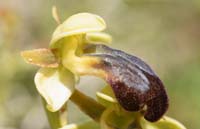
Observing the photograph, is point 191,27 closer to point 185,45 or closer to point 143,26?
point 185,45

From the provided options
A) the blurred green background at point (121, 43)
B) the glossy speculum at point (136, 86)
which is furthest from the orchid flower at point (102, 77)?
the blurred green background at point (121, 43)

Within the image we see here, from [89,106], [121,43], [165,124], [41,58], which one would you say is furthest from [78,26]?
[121,43]

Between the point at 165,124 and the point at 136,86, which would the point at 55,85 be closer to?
the point at 136,86

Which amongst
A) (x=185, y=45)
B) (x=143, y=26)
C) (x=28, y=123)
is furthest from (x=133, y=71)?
(x=185, y=45)

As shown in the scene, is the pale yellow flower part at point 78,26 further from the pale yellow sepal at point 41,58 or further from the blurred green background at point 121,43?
the blurred green background at point 121,43

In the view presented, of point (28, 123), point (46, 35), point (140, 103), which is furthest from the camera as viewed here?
point (46, 35)
